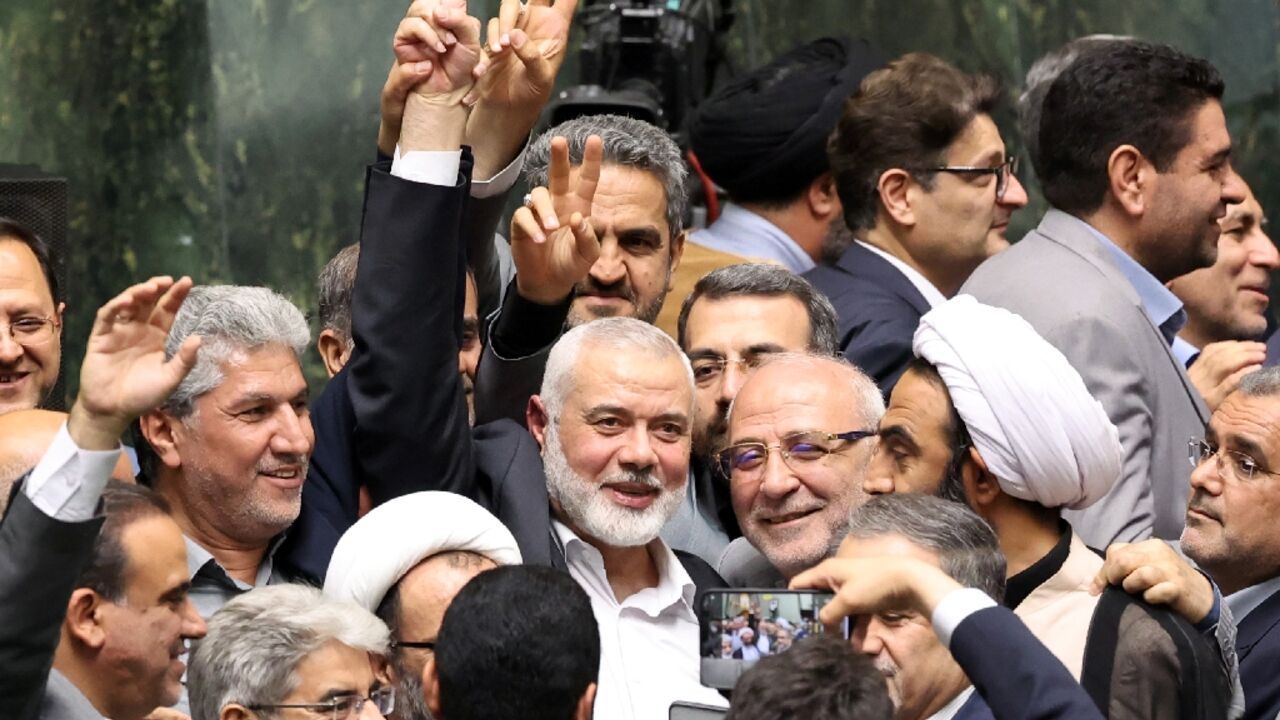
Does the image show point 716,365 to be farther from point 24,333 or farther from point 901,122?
point 24,333

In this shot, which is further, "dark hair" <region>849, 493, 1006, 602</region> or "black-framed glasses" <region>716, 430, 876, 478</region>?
"black-framed glasses" <region>716, 430, 876, 478</region>

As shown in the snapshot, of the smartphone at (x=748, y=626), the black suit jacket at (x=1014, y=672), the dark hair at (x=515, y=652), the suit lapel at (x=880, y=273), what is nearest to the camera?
the dark hair at (x=515, y=652)

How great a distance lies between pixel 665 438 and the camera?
439cm

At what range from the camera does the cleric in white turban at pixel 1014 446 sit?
12.6ft

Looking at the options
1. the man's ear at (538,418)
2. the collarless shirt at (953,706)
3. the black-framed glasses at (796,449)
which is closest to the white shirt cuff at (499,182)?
the man's ear at (538,418)

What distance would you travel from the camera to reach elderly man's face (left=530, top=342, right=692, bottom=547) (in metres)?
4.29

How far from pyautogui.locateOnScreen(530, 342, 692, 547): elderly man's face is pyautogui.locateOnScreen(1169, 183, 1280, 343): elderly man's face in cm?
207

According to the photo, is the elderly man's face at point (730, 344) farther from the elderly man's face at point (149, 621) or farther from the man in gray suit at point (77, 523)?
the man in gray suit at point (77, 523)

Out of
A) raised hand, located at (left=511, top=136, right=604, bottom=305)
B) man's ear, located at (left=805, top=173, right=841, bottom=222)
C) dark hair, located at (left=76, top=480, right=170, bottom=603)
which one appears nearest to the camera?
dark hair, located at (left=76, top=480, right=170, bottom=603)

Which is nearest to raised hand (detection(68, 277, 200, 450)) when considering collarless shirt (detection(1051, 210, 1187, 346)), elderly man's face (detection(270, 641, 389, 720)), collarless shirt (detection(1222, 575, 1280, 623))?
elderly man's face (detection(270, 641, 389, 720))

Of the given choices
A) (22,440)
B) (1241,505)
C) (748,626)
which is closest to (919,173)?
(1241,505)

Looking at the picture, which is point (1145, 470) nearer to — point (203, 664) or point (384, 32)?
point (203, 664)

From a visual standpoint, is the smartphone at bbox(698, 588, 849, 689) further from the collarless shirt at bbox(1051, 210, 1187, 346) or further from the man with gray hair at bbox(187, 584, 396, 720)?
the collarless shirt at bbox(1051, 210, 1187, 346)

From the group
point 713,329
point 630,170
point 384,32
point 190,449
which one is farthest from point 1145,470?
point 384,32
